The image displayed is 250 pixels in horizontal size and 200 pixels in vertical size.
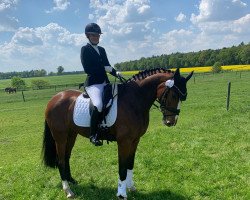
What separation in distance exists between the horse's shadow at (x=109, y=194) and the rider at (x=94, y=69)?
1.22 meters

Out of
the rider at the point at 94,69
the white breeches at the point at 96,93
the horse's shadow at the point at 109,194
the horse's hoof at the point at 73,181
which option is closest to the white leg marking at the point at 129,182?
the horse's shadow at the point at 109,194

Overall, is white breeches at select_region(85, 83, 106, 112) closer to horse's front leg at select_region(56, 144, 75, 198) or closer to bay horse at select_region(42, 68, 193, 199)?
bay horse at select_region(42, 68, 193, 199)

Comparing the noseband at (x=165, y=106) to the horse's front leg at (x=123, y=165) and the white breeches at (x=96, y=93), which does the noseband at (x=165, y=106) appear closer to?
the horse's front leg at (x=123, y=165)

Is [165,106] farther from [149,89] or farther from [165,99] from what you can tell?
[149,89]

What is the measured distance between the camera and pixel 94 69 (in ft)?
21.2

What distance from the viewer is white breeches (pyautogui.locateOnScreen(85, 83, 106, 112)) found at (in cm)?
614

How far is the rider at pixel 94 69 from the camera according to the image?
632cm

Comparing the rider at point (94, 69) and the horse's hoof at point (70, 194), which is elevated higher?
the rider at point (94, 69)

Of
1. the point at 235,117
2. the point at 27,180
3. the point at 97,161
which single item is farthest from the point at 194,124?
the point at 27,180

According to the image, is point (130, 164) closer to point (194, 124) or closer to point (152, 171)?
point (152, 171)

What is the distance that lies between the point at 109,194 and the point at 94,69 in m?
2.75

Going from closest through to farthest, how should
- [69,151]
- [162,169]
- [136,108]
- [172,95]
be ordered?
[172,95] → [136,108] → [69,151] → [162,169]

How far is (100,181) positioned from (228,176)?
120 inches

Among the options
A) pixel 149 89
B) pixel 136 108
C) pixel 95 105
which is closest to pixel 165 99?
pixel 149 89
